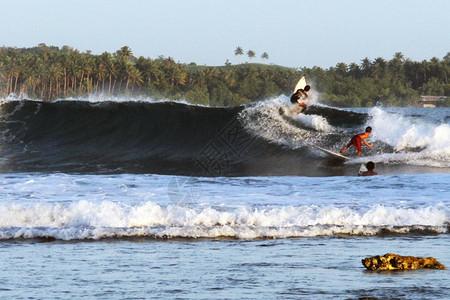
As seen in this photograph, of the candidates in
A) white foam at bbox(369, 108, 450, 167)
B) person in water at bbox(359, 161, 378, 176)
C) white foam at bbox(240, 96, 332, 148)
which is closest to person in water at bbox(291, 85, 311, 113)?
white foam at bbox(240, 96, 332, 148)

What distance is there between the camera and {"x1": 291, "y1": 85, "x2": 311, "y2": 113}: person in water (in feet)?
88.5

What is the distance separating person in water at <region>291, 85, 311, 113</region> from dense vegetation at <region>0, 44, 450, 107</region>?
371 feet

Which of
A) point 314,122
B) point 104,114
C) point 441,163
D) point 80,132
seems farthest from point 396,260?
point 104,114

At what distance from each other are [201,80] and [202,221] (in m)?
151

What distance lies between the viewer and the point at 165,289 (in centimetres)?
703

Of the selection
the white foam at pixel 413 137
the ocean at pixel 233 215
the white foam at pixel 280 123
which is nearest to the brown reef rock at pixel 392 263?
the ocean at pixel 233 215

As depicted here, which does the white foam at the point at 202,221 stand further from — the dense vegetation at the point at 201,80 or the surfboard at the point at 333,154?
the dense vegetation at the point at 201,80

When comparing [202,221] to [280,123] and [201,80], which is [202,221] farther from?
[201,80]

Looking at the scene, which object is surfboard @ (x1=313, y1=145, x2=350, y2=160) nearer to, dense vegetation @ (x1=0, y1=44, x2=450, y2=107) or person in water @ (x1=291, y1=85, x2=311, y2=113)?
person in water @ (x1=291, y1=85, x2=311, y2=113)

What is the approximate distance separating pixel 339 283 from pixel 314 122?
65.0 feet

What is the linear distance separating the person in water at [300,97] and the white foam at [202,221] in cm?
1481

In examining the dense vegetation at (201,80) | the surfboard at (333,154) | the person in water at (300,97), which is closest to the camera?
the surfboard at (333,154)

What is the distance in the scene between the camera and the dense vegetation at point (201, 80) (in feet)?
484

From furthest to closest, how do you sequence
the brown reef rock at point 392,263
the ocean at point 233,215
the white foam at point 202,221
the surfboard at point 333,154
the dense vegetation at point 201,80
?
the dense vegetation at point 201,80 → the surfboard at point 333,154 → the white foam at point 202,221 → the brown reef rock at point 392,263 → the ocean at point 233,215
